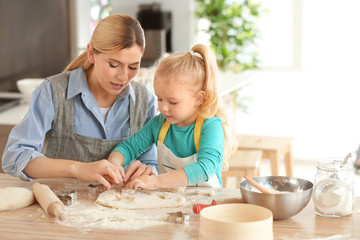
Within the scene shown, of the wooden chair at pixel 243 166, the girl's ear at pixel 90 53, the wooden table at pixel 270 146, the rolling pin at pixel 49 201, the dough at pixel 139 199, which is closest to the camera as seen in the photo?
the rolling pin at pixel 49 201

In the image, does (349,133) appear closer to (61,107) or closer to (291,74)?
(291,74)

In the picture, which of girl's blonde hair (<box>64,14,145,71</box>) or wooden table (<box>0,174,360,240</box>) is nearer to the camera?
wooden table (<box>0,174,360,240</box>)

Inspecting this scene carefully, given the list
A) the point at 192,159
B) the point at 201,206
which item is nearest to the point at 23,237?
the point at 201,206

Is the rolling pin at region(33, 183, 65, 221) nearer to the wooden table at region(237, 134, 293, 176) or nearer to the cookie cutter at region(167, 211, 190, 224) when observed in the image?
the cookie cutter at region(167, 211, 190, 224)

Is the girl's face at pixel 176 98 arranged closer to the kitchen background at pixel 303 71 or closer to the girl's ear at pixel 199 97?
the girl's ear at pixel 199 97

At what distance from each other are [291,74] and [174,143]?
353 centimetres

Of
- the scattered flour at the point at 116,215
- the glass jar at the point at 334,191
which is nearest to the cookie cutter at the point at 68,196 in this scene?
the scattered flour at the point at 116,215

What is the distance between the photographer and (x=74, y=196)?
1579 millimetres

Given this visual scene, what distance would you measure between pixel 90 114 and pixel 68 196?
18.7 inches

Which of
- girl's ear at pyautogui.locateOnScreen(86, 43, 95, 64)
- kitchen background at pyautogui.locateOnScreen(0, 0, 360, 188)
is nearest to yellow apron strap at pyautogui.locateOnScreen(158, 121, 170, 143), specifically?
girl's ear at pyautogui.locateOnScreen(86, 43, 95, 64)

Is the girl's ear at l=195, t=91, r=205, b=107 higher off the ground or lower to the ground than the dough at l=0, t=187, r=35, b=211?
higher

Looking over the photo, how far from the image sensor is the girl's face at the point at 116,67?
A: 1812 millimetres

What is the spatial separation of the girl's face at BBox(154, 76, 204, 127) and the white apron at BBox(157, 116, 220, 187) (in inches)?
2.8

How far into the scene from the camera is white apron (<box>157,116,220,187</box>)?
69.2 inches
